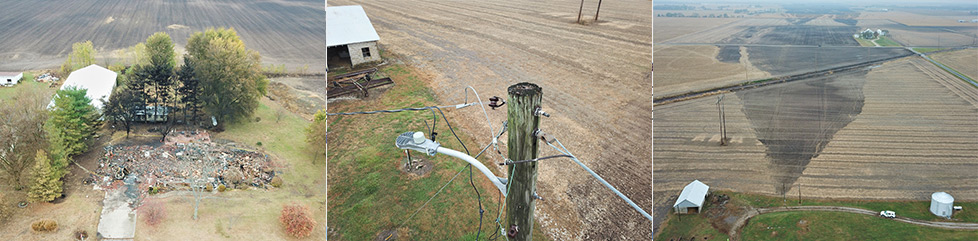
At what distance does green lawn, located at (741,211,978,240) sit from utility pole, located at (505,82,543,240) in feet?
39.9

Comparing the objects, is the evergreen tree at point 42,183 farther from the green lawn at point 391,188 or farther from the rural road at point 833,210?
the rural road at point 833,210

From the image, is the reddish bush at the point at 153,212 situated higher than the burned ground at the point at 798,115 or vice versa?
the burned ground at the point at 798,115

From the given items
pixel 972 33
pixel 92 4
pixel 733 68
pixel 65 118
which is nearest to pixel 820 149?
pixel 733 68

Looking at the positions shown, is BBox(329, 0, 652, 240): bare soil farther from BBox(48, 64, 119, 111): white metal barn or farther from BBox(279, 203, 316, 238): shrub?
BBox(48, 64, 119, 111): white metal barn

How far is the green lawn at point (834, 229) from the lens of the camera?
1348 centimetres

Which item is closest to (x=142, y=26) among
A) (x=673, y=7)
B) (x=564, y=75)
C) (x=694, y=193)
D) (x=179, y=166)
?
(x=179, y=166)

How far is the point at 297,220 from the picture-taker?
603 inches

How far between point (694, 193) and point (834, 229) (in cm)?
388

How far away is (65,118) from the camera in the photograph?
18.5 metres

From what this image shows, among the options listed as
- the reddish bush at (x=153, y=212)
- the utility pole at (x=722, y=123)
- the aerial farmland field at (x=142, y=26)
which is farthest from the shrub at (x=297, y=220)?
the aerial farmland field at (x=142, y=26)

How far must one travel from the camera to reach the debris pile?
1764 cm

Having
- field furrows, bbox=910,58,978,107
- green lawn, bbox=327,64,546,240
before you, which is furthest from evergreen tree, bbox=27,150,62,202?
field furrows, bbox=910,58,978,107

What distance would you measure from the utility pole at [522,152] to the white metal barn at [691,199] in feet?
39.5

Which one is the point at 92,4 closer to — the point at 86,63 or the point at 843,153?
the point at 86,63
